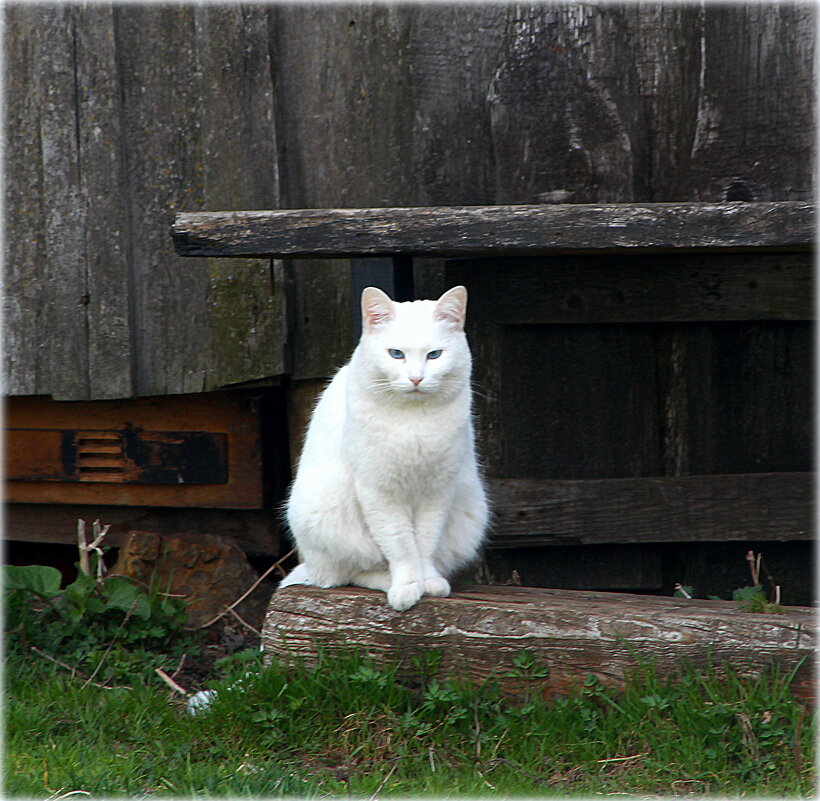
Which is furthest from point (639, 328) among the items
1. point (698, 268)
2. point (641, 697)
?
point (641, 697)

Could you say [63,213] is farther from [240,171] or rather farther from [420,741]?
[420,741]

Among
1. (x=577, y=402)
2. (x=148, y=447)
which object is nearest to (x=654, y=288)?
(x=577, y=402)

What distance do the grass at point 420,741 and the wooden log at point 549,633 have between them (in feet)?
0.19

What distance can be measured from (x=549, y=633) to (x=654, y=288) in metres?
1.42

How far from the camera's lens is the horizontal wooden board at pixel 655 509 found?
12.4 feet

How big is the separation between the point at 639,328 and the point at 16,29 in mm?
2750

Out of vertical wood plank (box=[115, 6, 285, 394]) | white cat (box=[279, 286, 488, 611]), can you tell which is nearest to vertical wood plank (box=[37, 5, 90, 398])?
vertical wood plank (box=[115, 6, 285, 394])

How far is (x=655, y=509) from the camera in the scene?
12.5ft

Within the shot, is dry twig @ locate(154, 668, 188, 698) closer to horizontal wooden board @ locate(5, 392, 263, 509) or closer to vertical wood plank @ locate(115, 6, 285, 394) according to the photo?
horizontal wooden board @ locate(5, 392, 263, 509)

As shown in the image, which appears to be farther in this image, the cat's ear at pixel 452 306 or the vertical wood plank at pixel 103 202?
the vertical wood plank at pixel 103 202

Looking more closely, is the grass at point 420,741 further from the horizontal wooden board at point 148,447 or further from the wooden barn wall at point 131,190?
the wooden barn wall at point 131,190

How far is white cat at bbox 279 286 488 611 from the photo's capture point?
307cm

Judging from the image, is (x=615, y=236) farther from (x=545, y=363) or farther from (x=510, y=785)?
(x=510, y=785)

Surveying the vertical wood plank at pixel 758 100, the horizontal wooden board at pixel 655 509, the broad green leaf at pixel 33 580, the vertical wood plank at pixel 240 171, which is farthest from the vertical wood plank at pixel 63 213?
the vertical wood plank at pixel 758 100
